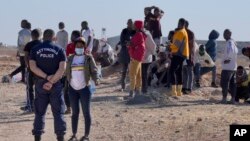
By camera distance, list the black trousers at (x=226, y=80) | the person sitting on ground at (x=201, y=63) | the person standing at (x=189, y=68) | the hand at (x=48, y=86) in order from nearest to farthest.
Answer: the hand at (x=48, y=86) < the black trousers at (x=226, y=80) < the person standing at (x=189, y=68) < the person sitting on ground at (x=201, y=63)

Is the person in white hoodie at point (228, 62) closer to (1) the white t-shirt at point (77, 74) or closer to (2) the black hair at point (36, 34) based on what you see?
(2) the black hair at point (36, 34)

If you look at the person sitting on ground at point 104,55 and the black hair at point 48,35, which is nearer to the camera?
the black hair at point 48,35

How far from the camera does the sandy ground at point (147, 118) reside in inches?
489

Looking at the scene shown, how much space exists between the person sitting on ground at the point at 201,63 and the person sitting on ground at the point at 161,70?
99cm

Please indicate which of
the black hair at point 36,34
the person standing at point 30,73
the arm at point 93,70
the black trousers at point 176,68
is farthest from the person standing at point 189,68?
the arm at point 93,70

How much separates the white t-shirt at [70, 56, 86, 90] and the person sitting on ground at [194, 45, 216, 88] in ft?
29.0

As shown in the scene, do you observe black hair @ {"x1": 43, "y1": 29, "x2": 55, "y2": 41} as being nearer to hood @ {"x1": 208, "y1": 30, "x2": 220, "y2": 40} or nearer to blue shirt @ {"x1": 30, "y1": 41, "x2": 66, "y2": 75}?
blue shirt @ {"x1": 30, "y1": 41, "x2": 66, "y2": 75}

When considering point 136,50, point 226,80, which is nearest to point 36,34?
point 136,50

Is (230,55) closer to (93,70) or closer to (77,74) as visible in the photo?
(93,70)

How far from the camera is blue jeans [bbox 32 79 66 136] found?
1139cm

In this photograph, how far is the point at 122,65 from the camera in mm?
18875

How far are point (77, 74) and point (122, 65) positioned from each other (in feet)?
23.5

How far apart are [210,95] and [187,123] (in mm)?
6599

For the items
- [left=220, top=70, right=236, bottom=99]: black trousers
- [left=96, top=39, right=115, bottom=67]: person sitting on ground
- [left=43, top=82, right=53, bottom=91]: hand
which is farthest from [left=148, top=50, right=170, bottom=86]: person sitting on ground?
[left=43, top=82, right=53, bottom=91]: hand
